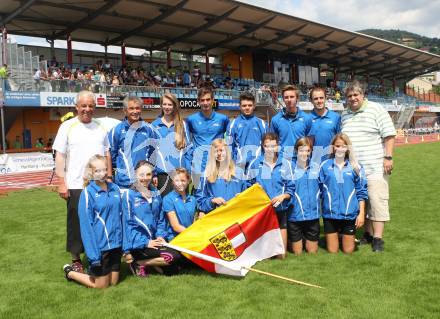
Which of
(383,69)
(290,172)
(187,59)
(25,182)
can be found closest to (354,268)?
(290,172)

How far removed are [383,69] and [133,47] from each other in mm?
35540

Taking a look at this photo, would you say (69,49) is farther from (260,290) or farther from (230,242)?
(260,290)

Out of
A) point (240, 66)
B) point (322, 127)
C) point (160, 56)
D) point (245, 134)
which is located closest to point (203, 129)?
point (245, 134)

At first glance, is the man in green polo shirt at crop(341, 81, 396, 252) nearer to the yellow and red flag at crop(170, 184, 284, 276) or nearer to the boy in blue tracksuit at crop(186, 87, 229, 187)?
the yellow and red flag at crop(170, 184, 284, 276)

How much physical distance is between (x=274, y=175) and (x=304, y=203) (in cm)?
52

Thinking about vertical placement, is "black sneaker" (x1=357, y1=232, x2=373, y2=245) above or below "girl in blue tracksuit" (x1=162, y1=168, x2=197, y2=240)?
below

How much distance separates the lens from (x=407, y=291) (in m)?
4.00

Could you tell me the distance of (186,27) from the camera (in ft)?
102

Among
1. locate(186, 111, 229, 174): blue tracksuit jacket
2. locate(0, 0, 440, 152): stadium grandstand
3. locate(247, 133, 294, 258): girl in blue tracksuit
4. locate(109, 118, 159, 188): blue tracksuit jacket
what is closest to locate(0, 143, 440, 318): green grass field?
locate(247, 133, 294, 258): girl in blue tracksuit

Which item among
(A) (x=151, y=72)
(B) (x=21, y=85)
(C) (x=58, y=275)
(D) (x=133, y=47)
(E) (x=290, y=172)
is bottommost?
(C) (x=58, y=275)

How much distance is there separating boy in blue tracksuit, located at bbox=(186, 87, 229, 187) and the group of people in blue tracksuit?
13 mm

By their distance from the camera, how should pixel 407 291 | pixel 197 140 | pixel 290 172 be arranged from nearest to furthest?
pixel 407 291 → pixel 290 172 → pixel 197 140

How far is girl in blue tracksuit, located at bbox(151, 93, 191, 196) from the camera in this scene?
17.4ft

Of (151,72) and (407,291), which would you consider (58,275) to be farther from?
(151,72)
